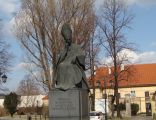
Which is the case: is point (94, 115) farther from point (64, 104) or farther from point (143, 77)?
point (143, 77)

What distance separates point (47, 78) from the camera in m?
37.8

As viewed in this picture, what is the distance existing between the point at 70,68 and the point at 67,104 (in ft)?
4.10

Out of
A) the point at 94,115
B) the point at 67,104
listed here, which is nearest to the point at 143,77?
the point at 94,115

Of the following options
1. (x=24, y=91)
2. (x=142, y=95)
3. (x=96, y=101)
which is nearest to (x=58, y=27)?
(x=96, y=101)

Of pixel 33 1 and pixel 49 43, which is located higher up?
pixel 33 1

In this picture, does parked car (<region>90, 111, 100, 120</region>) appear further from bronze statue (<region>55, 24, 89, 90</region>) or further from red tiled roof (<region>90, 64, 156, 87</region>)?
red tiled roof (<region>90, 64, 156, 87</region>)

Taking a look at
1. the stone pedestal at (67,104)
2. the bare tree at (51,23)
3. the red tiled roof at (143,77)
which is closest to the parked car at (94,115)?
the bare tree at (51,23)

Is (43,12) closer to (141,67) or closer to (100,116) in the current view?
(100,116)

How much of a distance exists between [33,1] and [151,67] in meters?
64.8

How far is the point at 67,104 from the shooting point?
12977 mm

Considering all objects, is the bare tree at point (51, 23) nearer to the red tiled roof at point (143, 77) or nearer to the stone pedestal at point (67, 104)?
the stone pedestal at point (67, 104)

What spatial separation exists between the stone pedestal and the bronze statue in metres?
0.24

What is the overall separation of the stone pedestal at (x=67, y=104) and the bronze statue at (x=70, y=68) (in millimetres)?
240

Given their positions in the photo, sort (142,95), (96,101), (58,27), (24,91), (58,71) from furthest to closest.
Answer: (142,95) → (24,91) → (96,101) → (58,27) → (58,71)
